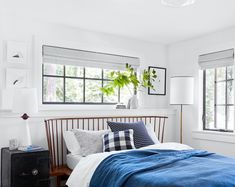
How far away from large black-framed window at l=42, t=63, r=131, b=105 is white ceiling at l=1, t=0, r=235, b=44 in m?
0.65

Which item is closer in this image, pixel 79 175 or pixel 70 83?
pixel 79 175

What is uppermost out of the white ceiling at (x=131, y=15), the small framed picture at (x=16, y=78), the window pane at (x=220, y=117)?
the white ceiling at (x=131, y=15)

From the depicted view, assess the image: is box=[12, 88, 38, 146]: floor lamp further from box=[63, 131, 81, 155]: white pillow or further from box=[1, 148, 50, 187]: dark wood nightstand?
box=[63, 131, 81, 155]: white pillow

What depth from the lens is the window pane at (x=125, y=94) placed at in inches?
180

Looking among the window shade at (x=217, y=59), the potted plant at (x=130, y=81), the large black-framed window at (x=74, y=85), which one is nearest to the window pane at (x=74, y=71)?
the large black-framed window at (x=74, y=85)

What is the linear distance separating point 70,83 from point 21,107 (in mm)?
1127

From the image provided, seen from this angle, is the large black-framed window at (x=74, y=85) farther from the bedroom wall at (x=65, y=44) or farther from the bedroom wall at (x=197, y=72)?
the bedroom wall at (x=197, y=72)

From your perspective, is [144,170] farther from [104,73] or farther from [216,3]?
[104,73]

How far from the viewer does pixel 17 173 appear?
292cm

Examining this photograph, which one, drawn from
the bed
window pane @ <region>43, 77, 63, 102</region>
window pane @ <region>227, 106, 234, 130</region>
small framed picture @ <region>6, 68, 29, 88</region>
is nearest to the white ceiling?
small framed picture @ <region>6, 68, 29, 88</region>

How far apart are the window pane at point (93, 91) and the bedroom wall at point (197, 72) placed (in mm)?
1451

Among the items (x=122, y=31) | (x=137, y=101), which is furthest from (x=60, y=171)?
(x=122, y=31)

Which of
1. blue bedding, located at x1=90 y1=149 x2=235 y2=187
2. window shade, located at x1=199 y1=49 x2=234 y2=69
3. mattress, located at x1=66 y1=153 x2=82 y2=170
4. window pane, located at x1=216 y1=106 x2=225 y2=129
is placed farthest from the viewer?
window pane, located at x1=216 y1=106 x2=225 y2=129

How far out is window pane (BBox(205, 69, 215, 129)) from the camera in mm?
4352
